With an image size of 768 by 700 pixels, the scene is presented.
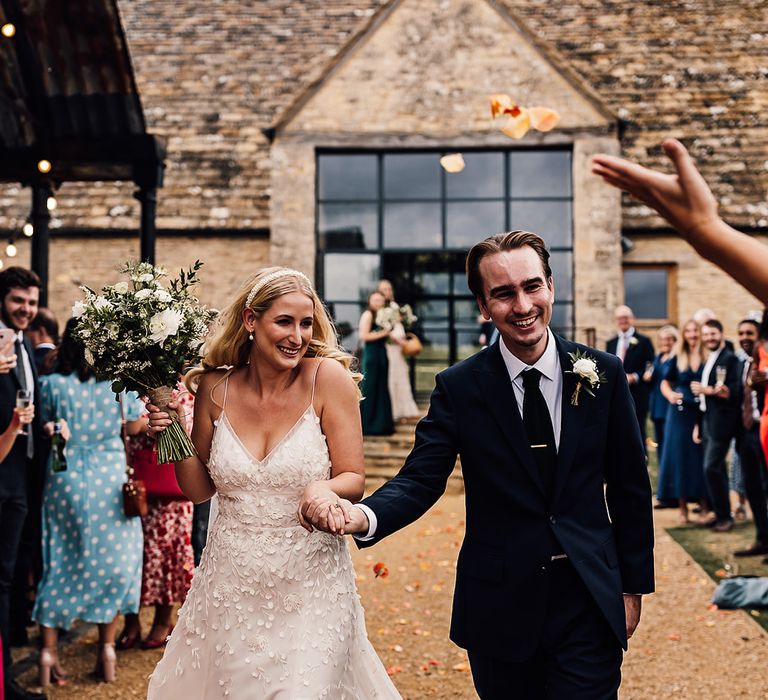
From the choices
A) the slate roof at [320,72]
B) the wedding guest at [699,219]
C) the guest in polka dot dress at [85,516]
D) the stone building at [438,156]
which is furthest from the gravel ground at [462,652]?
the slate roof at [320,72]

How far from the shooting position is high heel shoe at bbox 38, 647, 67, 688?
16.6 feet

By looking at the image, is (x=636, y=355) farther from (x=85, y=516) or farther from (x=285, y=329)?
(x=285, y=329)

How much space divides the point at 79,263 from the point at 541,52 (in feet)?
31.5

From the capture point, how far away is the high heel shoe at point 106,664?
5179mm

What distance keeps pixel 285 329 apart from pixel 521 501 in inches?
44.8

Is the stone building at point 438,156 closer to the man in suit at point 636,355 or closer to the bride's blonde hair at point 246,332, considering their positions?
the man in suit at point 636,355

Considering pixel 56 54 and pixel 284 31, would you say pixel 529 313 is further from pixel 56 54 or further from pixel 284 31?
pixel 284 31

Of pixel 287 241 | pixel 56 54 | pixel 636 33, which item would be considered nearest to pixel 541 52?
pixel 636 33

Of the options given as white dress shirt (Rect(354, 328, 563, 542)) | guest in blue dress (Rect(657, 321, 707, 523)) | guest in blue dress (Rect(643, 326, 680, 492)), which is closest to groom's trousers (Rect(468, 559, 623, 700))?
white dress shirt (Rect(354, 328, 563, 542))

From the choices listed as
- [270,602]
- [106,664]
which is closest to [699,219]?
[270,602]

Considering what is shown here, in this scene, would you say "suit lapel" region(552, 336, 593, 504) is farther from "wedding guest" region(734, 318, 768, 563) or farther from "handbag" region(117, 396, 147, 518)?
"wedding guest" region(734, 318, 768, 563)

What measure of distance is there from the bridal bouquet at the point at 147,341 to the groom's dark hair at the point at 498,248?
3.52 ft

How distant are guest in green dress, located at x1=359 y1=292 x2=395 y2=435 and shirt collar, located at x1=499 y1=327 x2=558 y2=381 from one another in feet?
31.3

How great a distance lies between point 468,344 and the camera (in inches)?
635
